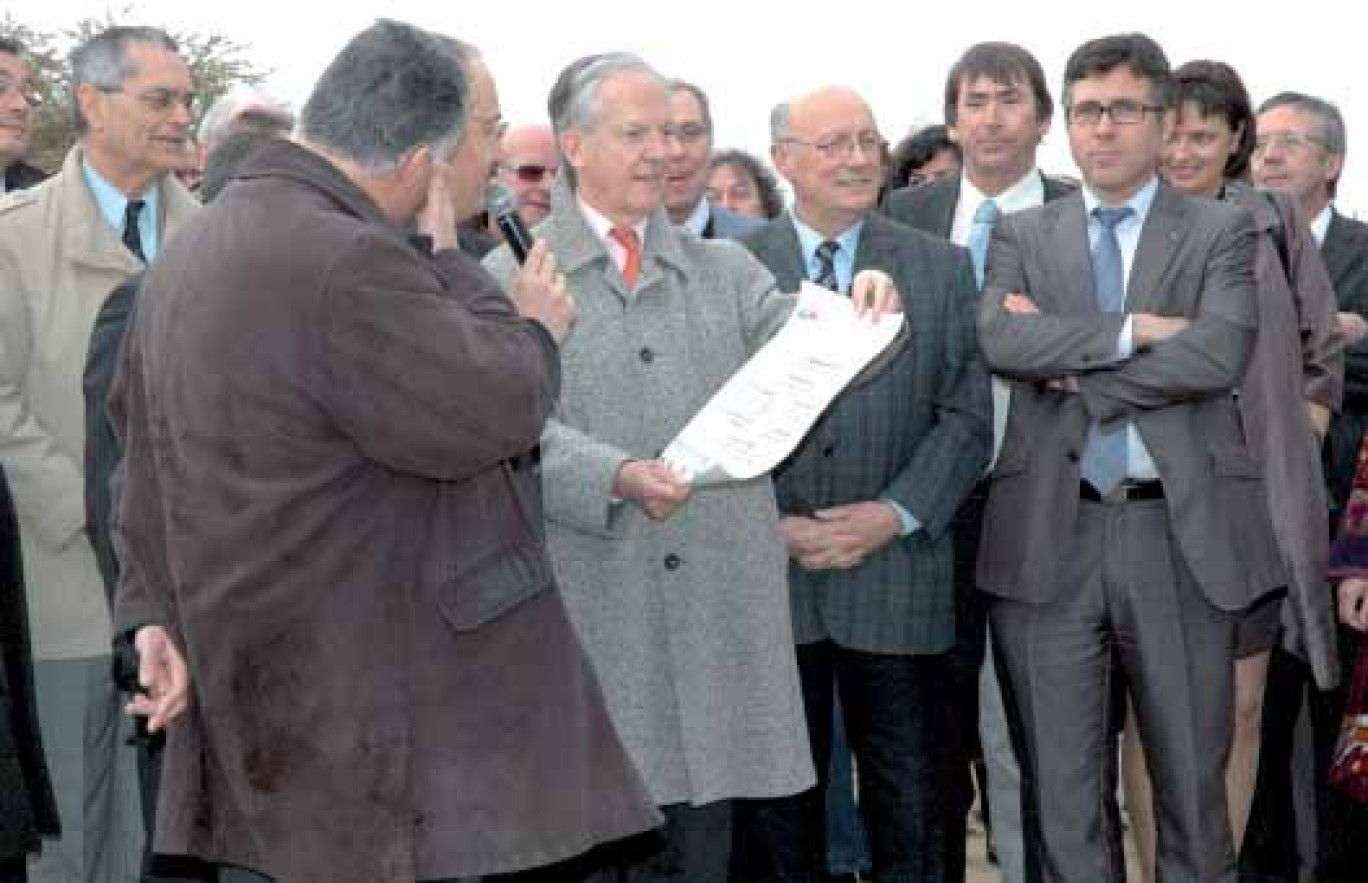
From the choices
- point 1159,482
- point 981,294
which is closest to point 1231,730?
point 1159,482

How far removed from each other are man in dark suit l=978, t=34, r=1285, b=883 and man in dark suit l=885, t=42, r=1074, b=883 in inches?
14.2

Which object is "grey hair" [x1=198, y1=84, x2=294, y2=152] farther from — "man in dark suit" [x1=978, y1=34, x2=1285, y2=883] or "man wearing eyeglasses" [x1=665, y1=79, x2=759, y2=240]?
"man in dark suit" [x1=978, y1=34, x2=1285, y2=883]

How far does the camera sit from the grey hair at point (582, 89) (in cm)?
452

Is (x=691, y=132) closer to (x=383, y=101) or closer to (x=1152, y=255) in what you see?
(x=1152, y=255)

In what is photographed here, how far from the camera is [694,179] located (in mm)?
6738

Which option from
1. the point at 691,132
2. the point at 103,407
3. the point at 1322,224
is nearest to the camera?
the point at 103,407

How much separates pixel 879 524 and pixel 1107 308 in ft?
2.62

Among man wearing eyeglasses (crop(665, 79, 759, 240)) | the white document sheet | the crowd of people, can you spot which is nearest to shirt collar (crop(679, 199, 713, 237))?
man wearing eyeglasses (crop(665, 79, 759, 240))

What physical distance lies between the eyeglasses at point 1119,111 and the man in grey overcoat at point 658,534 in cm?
106

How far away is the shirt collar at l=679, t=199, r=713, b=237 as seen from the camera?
21.8 feet

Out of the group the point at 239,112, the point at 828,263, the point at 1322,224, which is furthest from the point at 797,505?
the point at 1322,224

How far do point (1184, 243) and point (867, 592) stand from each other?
121 cm

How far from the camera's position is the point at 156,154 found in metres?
5.25

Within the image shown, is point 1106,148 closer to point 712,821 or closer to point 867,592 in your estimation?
point 867,592
